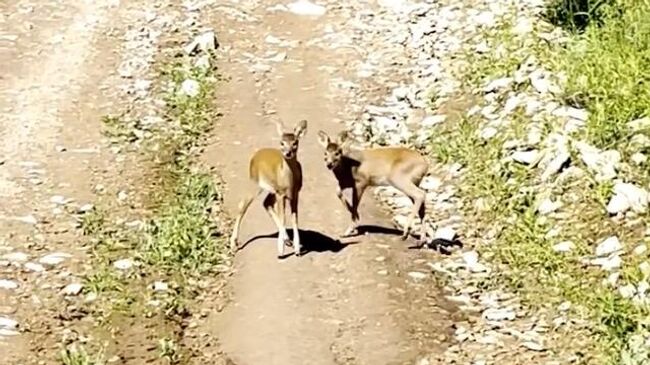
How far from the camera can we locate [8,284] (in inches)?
442

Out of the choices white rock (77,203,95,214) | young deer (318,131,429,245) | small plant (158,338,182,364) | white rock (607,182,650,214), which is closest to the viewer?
small plant (158,338,182,364)

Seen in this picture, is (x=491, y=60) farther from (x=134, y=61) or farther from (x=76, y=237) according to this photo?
(x=76, y=237)

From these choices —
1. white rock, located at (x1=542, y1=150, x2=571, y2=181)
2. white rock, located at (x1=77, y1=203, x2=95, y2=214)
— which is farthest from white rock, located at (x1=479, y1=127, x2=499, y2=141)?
white rock, located at (x1=77, y1=203, x2=95, y2=214)

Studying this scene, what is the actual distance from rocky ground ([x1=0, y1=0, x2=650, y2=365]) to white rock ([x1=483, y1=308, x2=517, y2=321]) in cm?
3

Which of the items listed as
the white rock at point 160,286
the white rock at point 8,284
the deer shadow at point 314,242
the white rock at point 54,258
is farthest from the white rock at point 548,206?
the white rock at point 8,284

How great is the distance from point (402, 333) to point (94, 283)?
2962mm

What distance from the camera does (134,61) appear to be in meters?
17.9

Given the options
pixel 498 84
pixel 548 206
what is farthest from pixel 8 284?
pixel 498 84

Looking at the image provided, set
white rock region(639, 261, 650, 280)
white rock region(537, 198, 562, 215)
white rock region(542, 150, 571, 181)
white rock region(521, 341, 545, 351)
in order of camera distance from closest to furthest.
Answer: white rock region(521, 341, 545, 351) → white rock region(639, 261, 650, 280) → white rock region(537, 198, 562, 215) → white rock region(542, 150, 571, 181)

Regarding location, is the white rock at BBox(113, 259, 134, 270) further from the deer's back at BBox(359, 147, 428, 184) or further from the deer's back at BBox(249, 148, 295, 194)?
the deer's back at BBox(359, 147, 428, 184)

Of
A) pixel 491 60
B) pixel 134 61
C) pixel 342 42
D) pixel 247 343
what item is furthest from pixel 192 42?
pixel 247 343

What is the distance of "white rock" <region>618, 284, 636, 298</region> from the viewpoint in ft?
33.9

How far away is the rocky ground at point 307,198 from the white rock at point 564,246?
0.07ft

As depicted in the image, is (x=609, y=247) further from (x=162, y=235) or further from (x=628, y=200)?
(x=162, y=235)
